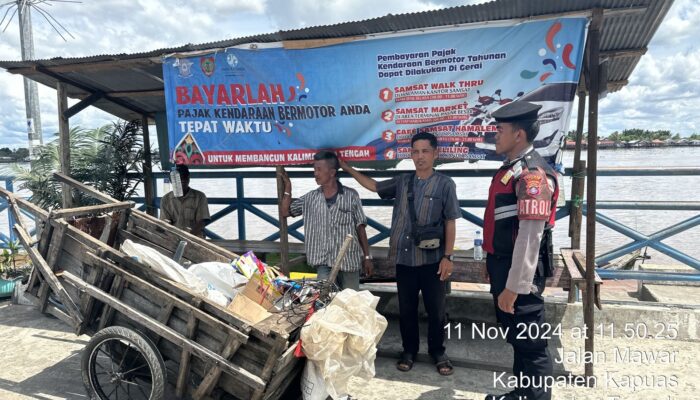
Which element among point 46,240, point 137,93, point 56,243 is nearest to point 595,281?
point 56,243

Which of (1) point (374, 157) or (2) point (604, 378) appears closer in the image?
(2) point (604, 378)

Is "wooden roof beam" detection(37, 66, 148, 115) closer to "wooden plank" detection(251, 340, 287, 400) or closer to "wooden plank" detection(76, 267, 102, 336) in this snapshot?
"wooden plank" detection(76, 267, 102, 336)

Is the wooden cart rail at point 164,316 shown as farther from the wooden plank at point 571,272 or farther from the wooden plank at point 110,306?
the wooden plank at point 571,272

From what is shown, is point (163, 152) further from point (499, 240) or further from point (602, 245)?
point (602, 245)

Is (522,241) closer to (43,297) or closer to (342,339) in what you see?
(342,339)

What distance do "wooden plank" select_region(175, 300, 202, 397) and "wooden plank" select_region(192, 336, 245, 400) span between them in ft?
0.35

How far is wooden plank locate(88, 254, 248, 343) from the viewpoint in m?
2.47

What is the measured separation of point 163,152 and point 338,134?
3.55m

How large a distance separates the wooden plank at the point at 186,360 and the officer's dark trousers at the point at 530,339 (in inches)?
75.0

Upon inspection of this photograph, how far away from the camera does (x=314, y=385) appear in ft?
8.57

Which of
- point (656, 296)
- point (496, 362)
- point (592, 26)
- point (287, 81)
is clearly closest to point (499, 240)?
point (496, 362)

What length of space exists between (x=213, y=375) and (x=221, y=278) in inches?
28.9

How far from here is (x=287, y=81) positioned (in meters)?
4.09

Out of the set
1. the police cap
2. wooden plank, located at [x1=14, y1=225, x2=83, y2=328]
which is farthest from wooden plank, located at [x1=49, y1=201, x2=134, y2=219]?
the police cap
